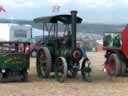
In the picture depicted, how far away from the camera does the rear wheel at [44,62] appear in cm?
1619

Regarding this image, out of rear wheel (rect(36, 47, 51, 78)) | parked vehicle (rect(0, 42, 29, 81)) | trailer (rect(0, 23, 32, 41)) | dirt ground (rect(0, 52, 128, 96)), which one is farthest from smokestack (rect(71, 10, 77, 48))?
trailer (rect(0, 23, 32, 41))

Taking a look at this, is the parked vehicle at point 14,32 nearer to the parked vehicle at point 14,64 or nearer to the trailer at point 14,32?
the trailer at point 14,32

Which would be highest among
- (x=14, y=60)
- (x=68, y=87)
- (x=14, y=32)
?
(x=14, y=32)

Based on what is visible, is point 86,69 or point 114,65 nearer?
point 86,69

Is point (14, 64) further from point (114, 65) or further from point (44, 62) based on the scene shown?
point (114, 65)

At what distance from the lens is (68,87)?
14.1 m

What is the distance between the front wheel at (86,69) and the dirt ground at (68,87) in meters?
0.21

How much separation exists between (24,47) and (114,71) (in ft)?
13.0

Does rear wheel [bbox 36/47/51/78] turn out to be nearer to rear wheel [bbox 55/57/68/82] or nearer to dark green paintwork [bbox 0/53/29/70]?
rear wheel [bbox 55/57/68/82]

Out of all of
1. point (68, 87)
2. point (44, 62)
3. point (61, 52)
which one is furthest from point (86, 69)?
point (68, 87)

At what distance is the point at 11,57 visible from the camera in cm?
1533

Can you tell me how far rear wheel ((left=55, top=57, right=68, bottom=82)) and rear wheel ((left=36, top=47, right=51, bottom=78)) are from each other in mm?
333

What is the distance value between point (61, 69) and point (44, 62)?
1.03 meters

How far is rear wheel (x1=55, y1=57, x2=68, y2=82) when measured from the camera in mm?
15344
